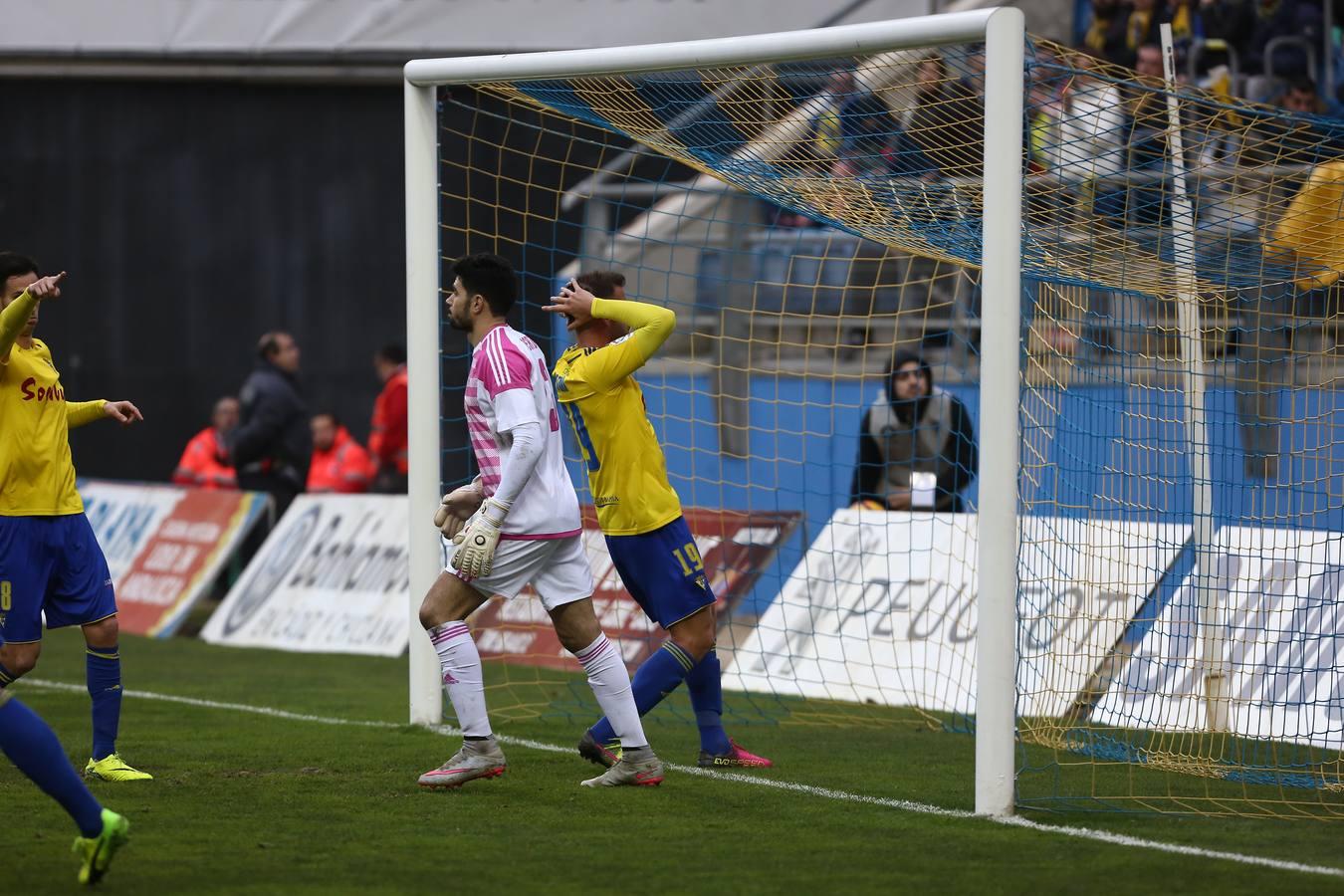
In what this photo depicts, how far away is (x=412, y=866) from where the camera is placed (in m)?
5.48

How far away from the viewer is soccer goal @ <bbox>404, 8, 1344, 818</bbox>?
675 cm

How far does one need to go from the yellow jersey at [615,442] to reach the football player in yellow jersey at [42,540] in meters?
1.82

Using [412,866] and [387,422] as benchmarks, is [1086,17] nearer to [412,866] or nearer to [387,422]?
[387,422]

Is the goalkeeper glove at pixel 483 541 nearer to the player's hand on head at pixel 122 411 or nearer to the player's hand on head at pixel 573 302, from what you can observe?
the player's hand on head at pixel 573 302

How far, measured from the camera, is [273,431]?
1560cm

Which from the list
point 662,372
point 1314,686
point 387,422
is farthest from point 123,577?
point 1314,686

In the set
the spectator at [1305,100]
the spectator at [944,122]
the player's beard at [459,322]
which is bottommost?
the player's beard at [459,322]

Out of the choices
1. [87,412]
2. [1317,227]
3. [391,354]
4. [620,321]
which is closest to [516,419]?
[620,321]

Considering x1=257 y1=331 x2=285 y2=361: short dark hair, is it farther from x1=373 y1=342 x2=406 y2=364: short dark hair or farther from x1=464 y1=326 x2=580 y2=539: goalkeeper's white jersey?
x1=464 y1=326 x2=580 y2=539: goalkeeper's white jersey

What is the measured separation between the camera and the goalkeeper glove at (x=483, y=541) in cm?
661

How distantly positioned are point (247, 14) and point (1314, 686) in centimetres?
1398

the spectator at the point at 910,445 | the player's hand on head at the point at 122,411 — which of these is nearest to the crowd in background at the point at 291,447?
the spectator at the point at 910,445

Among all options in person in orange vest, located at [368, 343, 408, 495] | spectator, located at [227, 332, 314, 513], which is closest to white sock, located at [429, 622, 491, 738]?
person in orange vest, located at [368, 343, 408, 495]

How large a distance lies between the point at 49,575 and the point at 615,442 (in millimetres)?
2346
